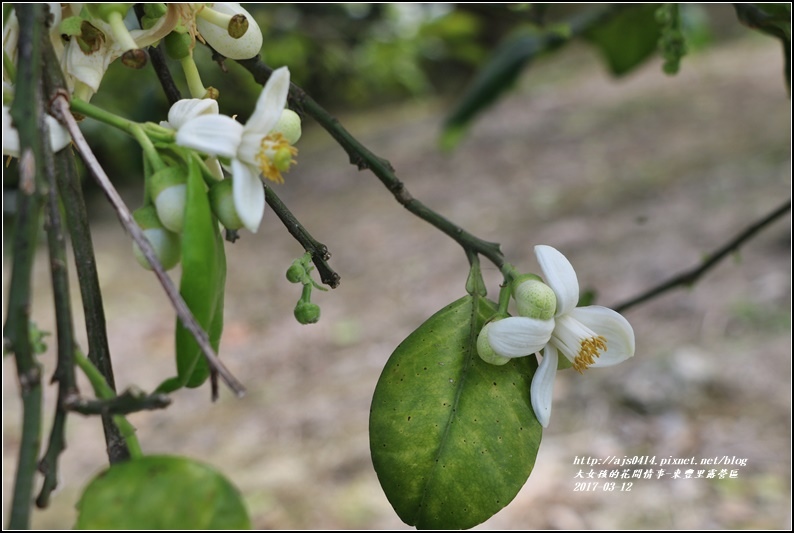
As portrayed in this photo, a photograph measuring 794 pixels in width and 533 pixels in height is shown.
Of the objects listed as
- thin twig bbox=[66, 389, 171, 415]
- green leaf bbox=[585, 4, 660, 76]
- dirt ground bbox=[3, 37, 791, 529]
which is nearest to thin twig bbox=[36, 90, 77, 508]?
thin twig bbox=[66, 389, 171, 415]

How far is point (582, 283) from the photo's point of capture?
1.89 meters

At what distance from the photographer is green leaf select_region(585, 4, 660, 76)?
1.06 m

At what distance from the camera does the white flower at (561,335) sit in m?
0.37

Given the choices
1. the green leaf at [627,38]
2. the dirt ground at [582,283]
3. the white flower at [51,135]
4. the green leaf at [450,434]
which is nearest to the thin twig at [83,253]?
the white flower at [51,135]

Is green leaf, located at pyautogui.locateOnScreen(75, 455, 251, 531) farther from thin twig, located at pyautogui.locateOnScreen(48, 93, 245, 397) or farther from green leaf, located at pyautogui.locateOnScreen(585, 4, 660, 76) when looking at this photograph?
green leaf, located at pyautogui.locateOnScreen(585, 4, 660, 76)

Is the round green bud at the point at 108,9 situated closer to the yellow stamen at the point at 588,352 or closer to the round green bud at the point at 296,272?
the round green bud at the point at 296,272

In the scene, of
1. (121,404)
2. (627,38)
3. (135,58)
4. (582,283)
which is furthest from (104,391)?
(582,283)

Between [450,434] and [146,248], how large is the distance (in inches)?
6.7

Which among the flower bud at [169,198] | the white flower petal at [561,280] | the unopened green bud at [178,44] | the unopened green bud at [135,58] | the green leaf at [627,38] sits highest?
the unopened green bud at [135,58]

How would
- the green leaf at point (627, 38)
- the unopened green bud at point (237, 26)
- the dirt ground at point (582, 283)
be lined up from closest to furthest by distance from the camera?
1. the unopened green bud at point (237, 26)
2. the green leaf at point (627, 38)
3. the dirt ground at point (582, 283)

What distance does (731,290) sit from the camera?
1.67 meters

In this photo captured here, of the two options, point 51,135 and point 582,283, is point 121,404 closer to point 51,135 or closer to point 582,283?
point 51,135

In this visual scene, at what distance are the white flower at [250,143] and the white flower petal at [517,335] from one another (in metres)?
0.12

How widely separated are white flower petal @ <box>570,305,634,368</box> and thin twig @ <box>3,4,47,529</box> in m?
0.24
